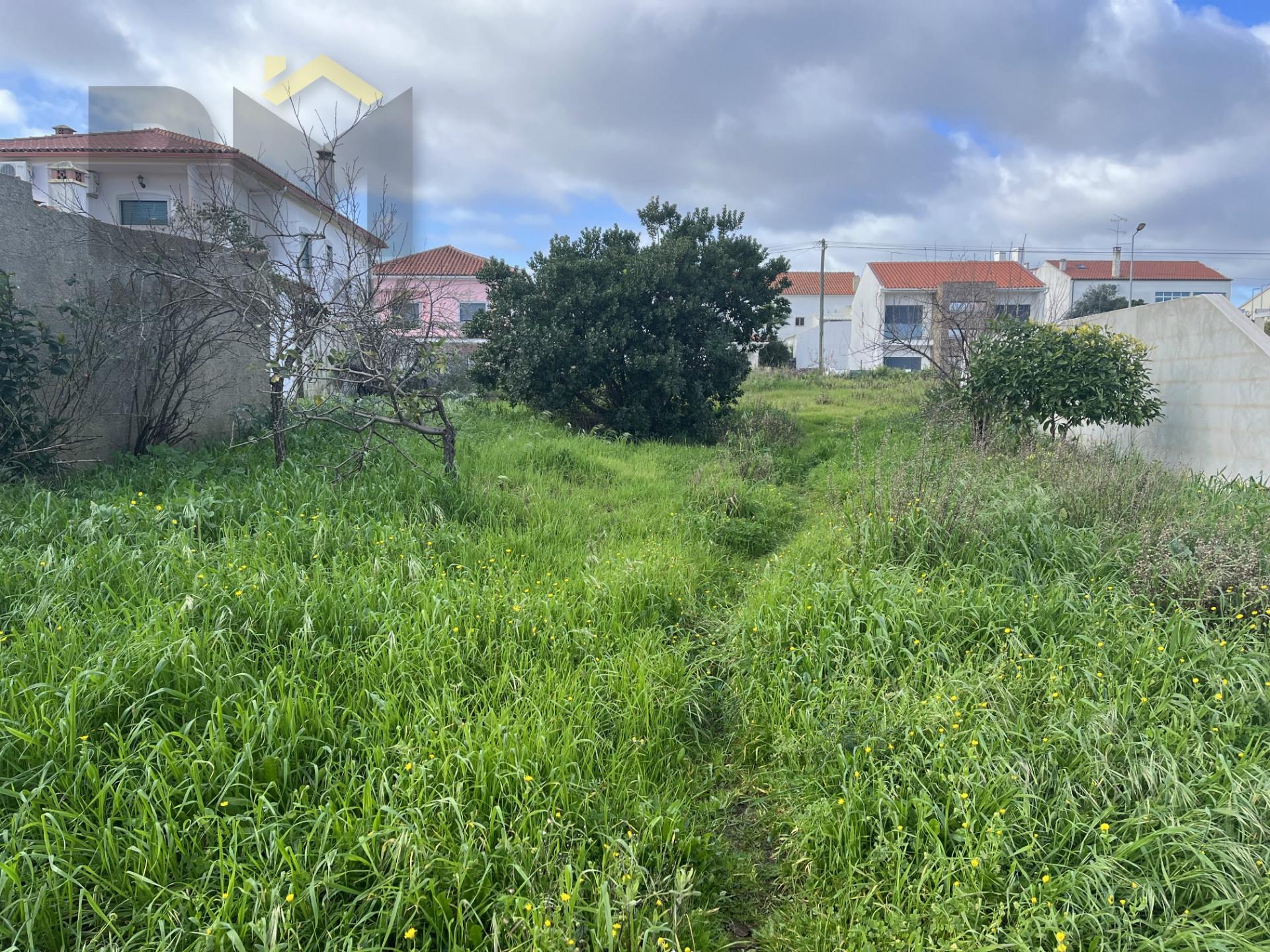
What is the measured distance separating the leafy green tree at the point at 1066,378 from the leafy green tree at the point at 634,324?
14.3 ft

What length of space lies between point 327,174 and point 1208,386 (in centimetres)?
968

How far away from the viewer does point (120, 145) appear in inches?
711

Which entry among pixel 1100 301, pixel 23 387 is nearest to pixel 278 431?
pixel 23 387

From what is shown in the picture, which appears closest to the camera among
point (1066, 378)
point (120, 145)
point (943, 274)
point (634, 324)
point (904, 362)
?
point (1066, 378)

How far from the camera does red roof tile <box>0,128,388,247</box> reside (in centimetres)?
1683

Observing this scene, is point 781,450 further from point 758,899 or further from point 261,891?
point 261,891

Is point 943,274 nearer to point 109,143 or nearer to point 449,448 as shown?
point 109,143

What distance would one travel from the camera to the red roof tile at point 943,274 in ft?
120

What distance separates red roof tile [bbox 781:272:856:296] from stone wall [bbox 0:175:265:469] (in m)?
44.0

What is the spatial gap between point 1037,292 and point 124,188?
39.1m

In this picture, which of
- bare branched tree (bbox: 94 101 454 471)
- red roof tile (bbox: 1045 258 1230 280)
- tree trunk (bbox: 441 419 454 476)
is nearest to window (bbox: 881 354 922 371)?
red roof tile (bbox: 1045 258 1230 280)

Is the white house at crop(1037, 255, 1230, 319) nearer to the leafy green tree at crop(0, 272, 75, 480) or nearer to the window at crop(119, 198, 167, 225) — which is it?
the window at crop(119, 198, 167, 225)

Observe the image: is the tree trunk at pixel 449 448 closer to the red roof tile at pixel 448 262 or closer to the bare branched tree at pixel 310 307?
the bare branched tree at pixel 310 307

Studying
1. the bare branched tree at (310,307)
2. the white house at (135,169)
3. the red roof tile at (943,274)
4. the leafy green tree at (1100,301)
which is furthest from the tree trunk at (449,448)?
the leafy green tree at (1100,301)
